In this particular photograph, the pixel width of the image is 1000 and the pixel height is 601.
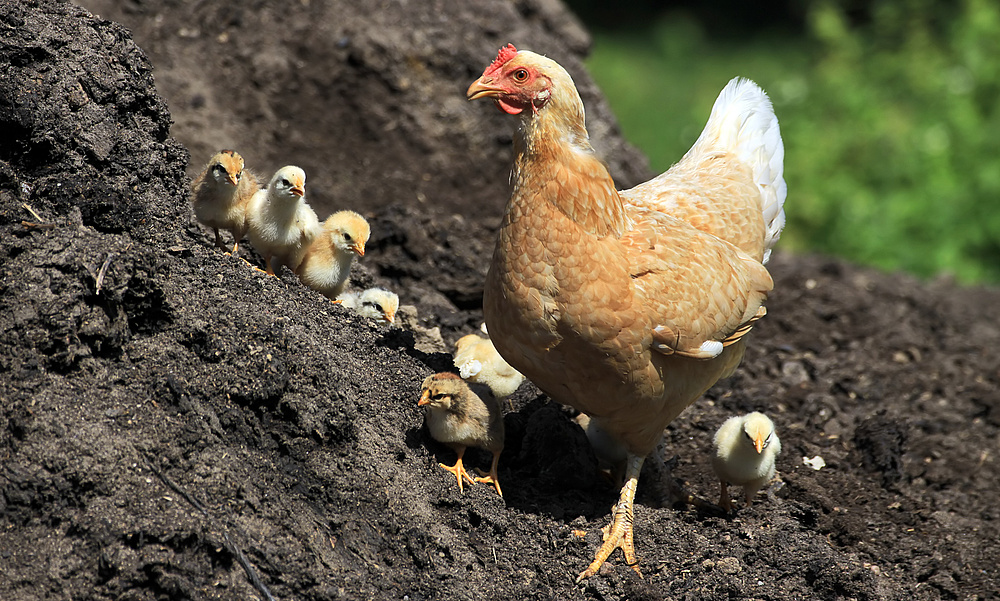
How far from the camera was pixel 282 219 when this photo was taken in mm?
4152

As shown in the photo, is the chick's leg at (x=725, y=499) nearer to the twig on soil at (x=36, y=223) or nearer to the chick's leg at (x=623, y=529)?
the chick's leg at (x=623, y=529)

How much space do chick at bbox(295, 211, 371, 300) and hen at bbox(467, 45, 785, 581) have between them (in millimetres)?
974

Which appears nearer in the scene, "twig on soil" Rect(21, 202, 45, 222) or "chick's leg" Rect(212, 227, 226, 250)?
"twig on soil" Rect(21, 202, 45, 222)

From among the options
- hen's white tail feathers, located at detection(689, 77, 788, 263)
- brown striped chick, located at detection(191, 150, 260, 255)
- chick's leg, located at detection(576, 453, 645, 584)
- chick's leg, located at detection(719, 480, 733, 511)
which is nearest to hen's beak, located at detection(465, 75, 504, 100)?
brown striped chick, located at detection(191, 150, 260, 255)

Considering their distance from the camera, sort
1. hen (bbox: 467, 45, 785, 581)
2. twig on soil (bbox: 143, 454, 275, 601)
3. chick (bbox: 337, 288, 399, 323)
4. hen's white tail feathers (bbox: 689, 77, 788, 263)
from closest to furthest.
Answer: twig on soil (bbox: 143, 454, 275, 601)
hen (bbox: 467, 45, 785, 581)
chick (bbox: 337, 288, 399, 323)
hen's white tail feathers (bbox: 689, 77, 788, 263)

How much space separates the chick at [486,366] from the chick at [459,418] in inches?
16.5

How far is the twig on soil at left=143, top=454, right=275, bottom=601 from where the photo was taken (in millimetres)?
2881

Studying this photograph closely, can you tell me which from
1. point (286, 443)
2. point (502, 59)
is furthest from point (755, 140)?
point (286, 443)

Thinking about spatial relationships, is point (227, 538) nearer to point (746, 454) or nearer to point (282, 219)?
point (282, 219)

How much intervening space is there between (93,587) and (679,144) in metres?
9.48

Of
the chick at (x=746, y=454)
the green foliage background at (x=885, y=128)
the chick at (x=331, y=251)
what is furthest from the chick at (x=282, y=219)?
the green foliage background at (x=885, y=128)

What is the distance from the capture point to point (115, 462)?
116 inches

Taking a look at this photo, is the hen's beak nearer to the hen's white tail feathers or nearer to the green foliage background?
the hen's white tail feathers

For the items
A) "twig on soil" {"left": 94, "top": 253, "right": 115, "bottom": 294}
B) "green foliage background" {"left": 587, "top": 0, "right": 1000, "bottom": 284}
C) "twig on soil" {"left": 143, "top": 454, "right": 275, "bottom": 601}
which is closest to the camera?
"twig on soil" {"left": 143, "top": 454, "right": 275, "bottom": 601}
